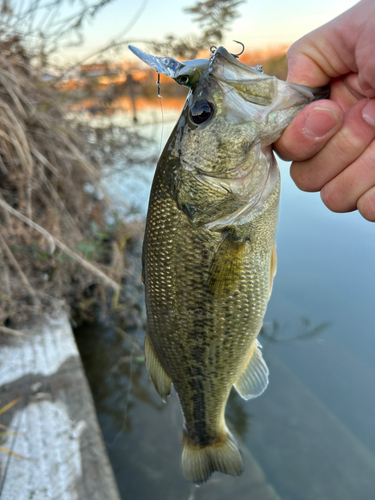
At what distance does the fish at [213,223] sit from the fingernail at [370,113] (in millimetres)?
175

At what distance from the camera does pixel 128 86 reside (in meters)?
4.53

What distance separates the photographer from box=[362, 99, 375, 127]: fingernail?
3.46ft

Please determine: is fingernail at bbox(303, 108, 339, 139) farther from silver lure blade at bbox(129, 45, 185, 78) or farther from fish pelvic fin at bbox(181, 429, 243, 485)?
fish pelvic fin at bbox(181, 429, 243, 485)

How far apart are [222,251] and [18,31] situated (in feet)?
11.4

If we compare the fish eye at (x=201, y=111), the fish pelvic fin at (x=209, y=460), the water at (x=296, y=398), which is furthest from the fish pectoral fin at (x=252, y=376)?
the water at (x=296, y=398)

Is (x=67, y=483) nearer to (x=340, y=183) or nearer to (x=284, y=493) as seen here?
(x=284, y=493)

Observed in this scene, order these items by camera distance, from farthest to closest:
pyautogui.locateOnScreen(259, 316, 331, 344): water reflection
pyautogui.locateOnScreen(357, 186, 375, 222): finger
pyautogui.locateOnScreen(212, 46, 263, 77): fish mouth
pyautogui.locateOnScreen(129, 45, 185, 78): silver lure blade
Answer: pyautogui.locateOnScreen(259, 316, 331, 344): water reflection < pyautogui.locateOnScreen(357, 186, 375, 222): finger < pyautogui.locateOnScreen(212, 46, 263, 77): fish mouth < pyautogui.locateOnScreen(129, 45, 185, 78): silver lure blade

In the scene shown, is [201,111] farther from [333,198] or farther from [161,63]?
[333,198]

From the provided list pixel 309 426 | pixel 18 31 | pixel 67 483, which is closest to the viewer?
pixel 67 483

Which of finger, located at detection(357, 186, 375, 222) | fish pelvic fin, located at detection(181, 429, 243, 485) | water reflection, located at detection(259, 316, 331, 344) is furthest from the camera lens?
water reflection, located at detection(259, 316, 331, 344)

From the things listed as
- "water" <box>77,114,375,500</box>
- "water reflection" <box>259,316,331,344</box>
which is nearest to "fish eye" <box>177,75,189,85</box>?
"water" <box>77,114,375,500</box>

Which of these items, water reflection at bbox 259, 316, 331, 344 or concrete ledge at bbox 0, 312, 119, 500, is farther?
water reflection at bbox 259, 316, 331, 344

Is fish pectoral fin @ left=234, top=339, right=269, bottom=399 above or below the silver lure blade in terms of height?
below

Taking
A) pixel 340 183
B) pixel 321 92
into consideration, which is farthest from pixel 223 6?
pixel 340 183
